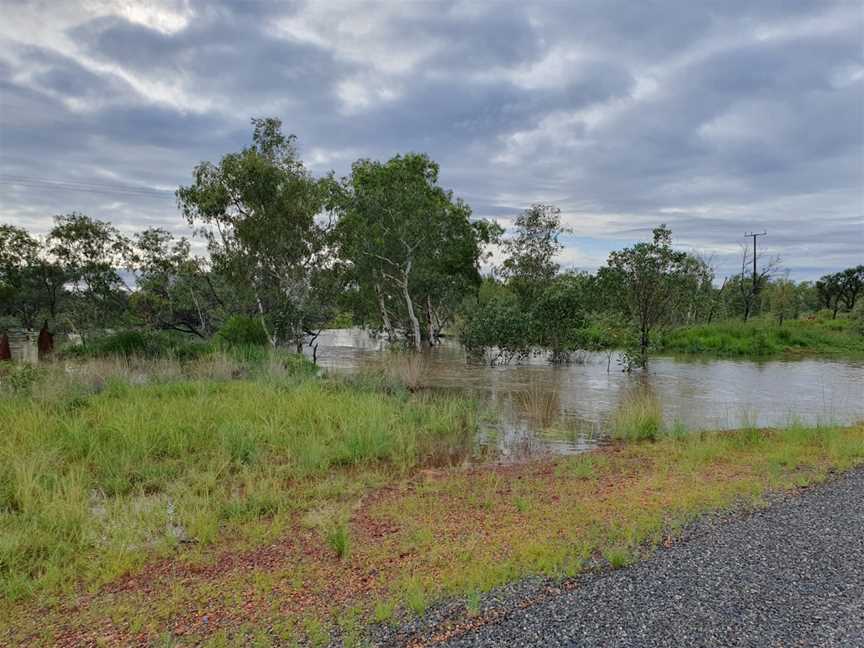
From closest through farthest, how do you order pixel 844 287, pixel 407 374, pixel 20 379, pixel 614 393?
pixel 20 379, pixel 614 393, pixel 407 374, pixel 844 287

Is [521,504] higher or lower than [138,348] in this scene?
lower

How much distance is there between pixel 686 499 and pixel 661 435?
3.54 m

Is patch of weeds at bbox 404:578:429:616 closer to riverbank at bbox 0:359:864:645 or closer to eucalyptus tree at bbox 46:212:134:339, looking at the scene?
riverbank at bbox 0:359:864:645

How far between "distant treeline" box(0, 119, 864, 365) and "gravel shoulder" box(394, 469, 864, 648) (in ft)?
47.8

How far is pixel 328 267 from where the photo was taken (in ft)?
71.8

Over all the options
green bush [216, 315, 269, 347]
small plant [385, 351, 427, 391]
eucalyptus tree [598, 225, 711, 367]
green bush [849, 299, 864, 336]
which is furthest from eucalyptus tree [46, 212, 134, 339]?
green bush [849, 299, 864, 336]

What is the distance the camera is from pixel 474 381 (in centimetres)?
1559

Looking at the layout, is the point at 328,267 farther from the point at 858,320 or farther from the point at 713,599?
the point at 858,320

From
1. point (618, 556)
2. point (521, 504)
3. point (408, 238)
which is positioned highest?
point (408, 238)

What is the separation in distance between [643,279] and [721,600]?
17.4m

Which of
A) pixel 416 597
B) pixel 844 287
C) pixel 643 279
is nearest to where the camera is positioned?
pixel 416 597

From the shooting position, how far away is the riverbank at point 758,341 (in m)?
24.8

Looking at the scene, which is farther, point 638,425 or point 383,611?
point 638,425

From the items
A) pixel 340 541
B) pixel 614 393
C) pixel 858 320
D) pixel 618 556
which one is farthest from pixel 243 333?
pixel 858 320
